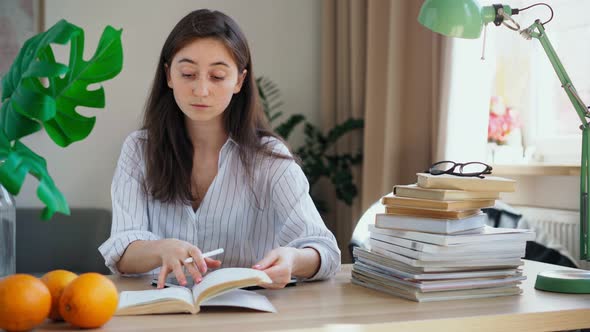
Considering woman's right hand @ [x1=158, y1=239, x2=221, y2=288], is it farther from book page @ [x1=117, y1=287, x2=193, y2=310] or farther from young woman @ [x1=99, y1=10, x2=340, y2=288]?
young woman @ [x1=99, y1=10, x2=340, y2=288]

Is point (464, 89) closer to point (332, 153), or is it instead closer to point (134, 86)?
point (332, 153)

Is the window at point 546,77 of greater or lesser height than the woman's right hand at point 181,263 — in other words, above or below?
above

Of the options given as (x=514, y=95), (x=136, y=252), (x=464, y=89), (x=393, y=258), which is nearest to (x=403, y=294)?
(x=393, y=258)

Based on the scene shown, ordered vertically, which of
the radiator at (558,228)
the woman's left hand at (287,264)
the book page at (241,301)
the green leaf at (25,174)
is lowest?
the radiator at (558,228)

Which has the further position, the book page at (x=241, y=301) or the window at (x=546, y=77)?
the window at (x=546, y=77)

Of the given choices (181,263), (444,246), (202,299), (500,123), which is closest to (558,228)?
(500,123)

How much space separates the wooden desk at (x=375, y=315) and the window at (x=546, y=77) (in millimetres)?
1762

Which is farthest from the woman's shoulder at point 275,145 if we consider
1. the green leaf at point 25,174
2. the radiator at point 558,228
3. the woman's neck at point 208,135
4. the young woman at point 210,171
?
the radiator at point 558,228

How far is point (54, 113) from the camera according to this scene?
1006mm

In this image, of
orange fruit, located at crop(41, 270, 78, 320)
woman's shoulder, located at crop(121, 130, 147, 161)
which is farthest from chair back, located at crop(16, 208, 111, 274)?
orange fruit, located at crop(41, 270, 78, 320)

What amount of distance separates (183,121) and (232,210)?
27 centimetres

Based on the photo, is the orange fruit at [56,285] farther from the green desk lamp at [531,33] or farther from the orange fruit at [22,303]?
the green desk lamp at [531,33]

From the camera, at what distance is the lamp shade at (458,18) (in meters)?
1.55

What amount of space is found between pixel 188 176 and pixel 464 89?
1.61m
